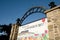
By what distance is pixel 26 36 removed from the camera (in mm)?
6359

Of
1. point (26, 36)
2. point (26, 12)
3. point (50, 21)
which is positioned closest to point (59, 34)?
point (50, 21)

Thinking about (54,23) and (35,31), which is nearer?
(54,23)

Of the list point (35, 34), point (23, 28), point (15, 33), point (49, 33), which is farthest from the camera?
point (15, 33)

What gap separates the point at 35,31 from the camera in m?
5.55

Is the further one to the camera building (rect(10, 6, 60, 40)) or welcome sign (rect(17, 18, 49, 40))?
welcome sign (rect(17, 18, 49, 40))

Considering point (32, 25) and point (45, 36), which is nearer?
point (45, 36)

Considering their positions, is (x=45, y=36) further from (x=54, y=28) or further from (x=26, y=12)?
(x=26, y=12)

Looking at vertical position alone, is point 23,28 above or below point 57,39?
above

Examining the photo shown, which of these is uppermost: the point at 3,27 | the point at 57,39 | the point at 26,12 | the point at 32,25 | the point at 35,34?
the point at 3,27

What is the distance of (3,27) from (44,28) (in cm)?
1888

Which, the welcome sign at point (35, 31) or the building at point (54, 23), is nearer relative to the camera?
the building at point (54, 23)

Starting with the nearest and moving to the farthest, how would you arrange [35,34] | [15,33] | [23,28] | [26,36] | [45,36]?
[45,36], [35,34], [26,36], [23,28], [15,33]

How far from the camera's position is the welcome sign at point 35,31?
195 inches

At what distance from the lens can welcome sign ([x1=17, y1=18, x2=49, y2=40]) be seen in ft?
16.2
